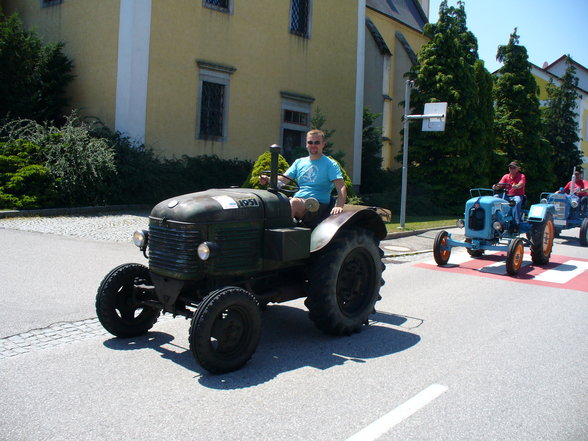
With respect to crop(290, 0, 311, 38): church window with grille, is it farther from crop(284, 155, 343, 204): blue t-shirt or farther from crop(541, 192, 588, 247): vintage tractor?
crop(284, 155, 343, 204): blue t-shirt

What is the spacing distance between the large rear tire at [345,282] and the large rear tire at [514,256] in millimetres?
4252

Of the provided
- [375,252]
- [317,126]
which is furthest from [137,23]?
[375,252]

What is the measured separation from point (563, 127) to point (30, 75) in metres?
31.5

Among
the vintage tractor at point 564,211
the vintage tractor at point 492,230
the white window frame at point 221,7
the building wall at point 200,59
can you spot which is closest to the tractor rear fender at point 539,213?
the vintage tractor at point 492,230

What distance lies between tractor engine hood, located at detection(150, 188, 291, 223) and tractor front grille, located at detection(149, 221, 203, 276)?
9 cm

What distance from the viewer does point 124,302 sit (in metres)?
5.25

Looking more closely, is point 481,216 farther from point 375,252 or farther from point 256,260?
point 256,260

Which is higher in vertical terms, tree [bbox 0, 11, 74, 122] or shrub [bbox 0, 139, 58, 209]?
tree [bbox 0, 11, 74, 122]

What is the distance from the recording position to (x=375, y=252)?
Result: 596 centimetres

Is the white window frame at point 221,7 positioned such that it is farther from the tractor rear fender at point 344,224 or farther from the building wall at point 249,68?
the tractor rear fender at point 344,224

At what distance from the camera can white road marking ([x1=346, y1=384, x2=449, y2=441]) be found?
3528 mm

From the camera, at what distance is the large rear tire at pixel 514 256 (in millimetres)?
9398

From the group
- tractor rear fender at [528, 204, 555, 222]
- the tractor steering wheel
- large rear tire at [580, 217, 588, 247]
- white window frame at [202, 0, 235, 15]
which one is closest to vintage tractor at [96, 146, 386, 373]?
the tractor steering wheel

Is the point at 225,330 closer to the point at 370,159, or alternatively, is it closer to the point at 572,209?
the point at 572,209
